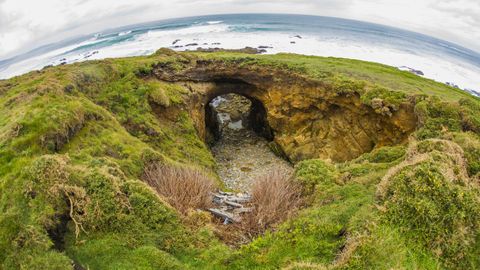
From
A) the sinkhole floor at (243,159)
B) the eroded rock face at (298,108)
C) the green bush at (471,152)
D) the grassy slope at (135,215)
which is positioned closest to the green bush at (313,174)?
the grassy slope at (135,215)

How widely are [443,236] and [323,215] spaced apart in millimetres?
2785

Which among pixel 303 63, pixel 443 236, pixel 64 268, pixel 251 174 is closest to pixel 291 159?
pixel 251 174

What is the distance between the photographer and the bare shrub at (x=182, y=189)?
10234 mm

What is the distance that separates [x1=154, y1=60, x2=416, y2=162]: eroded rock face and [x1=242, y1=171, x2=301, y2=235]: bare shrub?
39.7ft

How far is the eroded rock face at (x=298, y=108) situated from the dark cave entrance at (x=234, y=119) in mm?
2953

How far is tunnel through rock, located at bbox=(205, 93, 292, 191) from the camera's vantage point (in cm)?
2365

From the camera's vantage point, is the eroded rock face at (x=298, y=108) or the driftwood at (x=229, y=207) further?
the eroded rock face at (x=298, y=108)

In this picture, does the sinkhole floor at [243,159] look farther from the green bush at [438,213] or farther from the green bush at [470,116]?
the green bush at [438,213]

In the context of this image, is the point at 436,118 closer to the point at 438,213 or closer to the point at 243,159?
the point at 438,213

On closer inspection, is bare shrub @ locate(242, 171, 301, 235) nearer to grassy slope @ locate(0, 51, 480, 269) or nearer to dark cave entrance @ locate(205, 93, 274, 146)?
grassy slope @ locate(0, 51, 480, 269)

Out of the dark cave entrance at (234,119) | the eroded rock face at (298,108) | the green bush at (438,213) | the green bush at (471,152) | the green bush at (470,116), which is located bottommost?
the dark cave entrance at (234,119)

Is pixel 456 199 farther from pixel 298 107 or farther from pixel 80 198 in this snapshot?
pixel 298 107

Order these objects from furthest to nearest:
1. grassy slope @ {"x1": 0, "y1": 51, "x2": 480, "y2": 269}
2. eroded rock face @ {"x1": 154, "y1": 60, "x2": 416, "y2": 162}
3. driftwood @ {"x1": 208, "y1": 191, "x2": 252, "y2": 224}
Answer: eroded rock face @ {"x1": 154, "y1": 60, "x2": 416, "y2": 162}, driftwood @ {"x1": 208, "y1": 191, "x2": 252, "y2": 224}, grassy slope @ {"x1": 0, "y1": 51, "x2": 480, "y2": 269}

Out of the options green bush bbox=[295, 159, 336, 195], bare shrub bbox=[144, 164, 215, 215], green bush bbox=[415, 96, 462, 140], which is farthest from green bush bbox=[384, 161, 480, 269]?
green bush bbox=[415, 96, 462, 140]
